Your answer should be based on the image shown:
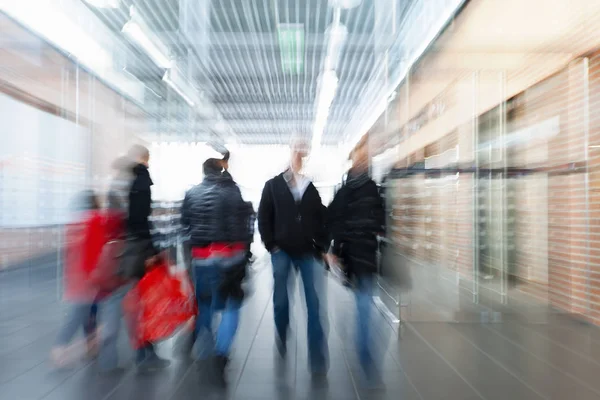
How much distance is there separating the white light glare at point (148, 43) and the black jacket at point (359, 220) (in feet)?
15.4

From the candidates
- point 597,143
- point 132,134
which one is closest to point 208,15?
point 132,134

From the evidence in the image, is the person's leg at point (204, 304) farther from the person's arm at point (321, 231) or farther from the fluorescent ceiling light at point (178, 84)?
the fluorescent ceiling light at point (178, 84)

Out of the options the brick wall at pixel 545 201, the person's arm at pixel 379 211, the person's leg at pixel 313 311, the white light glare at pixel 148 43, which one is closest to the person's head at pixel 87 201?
the person's leg at pixel 313 311

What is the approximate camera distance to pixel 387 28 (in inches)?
267

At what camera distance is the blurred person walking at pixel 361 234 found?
3637 millimetres

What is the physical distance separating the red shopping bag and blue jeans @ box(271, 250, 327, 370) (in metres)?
0.69

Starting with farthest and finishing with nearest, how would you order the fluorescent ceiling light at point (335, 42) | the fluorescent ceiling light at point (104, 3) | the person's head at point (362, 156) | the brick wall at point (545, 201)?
the fluorescent ceiling light at point (335, 42), the fluorescent ceiling light at point (104, 3), the brick wall at point (545, 201), the person's head at point (362, 156)

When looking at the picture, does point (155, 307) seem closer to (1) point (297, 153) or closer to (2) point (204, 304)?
(2) point (204, 304)

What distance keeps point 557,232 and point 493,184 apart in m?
0.92

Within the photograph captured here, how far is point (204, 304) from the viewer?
423 centimetres

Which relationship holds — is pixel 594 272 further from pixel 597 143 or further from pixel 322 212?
pixel 322 212

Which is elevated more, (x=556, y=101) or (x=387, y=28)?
(x=387, y=28)

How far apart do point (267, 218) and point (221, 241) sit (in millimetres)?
341

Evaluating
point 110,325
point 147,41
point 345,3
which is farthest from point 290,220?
point 147,41
